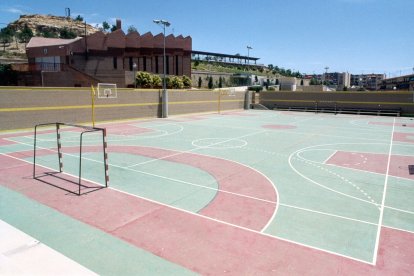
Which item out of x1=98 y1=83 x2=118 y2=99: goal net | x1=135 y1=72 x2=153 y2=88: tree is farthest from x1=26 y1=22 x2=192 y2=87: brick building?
x1=98 y1=83 x2=118 y2=99: goal net

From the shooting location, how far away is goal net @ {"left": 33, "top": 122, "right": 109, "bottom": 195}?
29.0 ft

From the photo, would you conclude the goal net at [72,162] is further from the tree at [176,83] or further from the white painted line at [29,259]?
the tree at [176,83]

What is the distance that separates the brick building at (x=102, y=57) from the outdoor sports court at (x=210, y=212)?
24579 mm

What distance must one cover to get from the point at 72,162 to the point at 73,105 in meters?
11.6

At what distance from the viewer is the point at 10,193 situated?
824 cm

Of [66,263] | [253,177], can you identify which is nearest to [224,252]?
[66,263]

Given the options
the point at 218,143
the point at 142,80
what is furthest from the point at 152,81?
the point at 218,143

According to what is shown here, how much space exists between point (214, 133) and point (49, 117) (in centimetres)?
1085

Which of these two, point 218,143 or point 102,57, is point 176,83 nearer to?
point 102,57

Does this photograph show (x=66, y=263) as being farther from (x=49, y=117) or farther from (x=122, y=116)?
(x=122, y=116)

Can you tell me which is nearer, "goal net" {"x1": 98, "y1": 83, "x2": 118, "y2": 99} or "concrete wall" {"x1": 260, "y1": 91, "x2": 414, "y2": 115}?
"goal net" {"x1": 98, "y1": 83, "x2": 118, "y2": 99}

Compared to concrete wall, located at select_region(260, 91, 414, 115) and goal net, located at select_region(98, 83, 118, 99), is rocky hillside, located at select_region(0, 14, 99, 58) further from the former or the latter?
goal net, located at select_region(98, 83, 118, 99)

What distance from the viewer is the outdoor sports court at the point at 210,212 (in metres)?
5.22

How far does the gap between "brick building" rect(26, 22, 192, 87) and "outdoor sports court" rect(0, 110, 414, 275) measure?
2458cm
